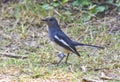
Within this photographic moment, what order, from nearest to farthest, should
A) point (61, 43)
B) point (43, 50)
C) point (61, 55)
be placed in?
point (61, 43) < point (61, 55) < point (43, 50)

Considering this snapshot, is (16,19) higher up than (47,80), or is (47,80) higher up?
(47,80)

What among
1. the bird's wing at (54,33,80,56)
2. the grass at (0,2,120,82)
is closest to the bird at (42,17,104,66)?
the bird's wing at (54,33,80,56)

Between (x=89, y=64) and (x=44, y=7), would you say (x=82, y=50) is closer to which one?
(x=89, y=64)

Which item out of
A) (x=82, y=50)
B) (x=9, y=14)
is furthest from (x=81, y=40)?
(x=9, y=14)

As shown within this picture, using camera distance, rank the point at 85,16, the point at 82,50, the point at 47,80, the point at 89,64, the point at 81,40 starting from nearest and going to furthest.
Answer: the point at 47,80, the point at 89,64, the point at 82,50, the point at 81,40, the point at 85,16

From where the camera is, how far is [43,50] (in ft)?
27.5

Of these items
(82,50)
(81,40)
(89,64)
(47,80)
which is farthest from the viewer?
(81,40)

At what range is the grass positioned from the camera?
689 centimetres

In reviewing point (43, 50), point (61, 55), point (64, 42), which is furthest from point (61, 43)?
point (43, 50)

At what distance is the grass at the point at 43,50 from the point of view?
22.6 ft

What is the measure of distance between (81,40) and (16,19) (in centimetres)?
160

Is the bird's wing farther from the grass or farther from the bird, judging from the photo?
the grass

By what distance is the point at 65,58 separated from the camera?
798cm

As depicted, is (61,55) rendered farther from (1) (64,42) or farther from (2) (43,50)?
(1) (64,42)
